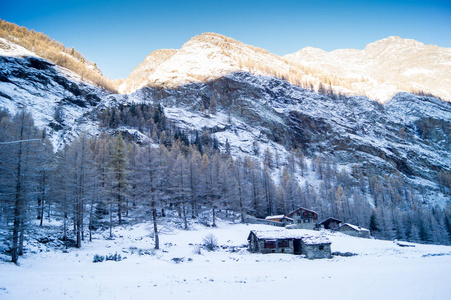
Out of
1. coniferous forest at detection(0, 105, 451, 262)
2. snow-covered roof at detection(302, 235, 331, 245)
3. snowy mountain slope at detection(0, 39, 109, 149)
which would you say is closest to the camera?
coniferous forest at detection(0, 105, 451, 262)

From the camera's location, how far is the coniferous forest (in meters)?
19.0

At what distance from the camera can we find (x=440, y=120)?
14975cm

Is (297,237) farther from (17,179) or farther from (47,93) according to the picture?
(47,93)

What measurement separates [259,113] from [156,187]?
108673mm

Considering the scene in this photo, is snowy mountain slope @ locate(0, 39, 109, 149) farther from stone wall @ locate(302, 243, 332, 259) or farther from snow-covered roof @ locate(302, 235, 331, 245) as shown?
stone wall @ locate(302, 243, 332, 259)

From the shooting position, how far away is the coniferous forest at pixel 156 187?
1895 cm

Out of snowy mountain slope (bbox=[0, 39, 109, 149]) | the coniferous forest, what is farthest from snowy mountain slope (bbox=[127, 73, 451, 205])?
snowy mountain slope (bbox=[0, 39, 109, 149])

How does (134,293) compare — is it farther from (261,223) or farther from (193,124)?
(193,124)

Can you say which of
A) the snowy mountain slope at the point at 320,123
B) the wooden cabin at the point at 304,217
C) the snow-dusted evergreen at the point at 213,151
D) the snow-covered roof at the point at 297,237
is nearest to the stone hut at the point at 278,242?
the snow-covered roof at the point at 297,237

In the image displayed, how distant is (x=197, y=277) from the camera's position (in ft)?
55.3

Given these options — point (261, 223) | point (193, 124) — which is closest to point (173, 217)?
point (261, 223)

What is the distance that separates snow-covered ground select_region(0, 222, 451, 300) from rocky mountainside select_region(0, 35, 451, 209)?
233 ft

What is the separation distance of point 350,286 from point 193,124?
11028cm

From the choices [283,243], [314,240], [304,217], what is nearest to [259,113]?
[304,217]
